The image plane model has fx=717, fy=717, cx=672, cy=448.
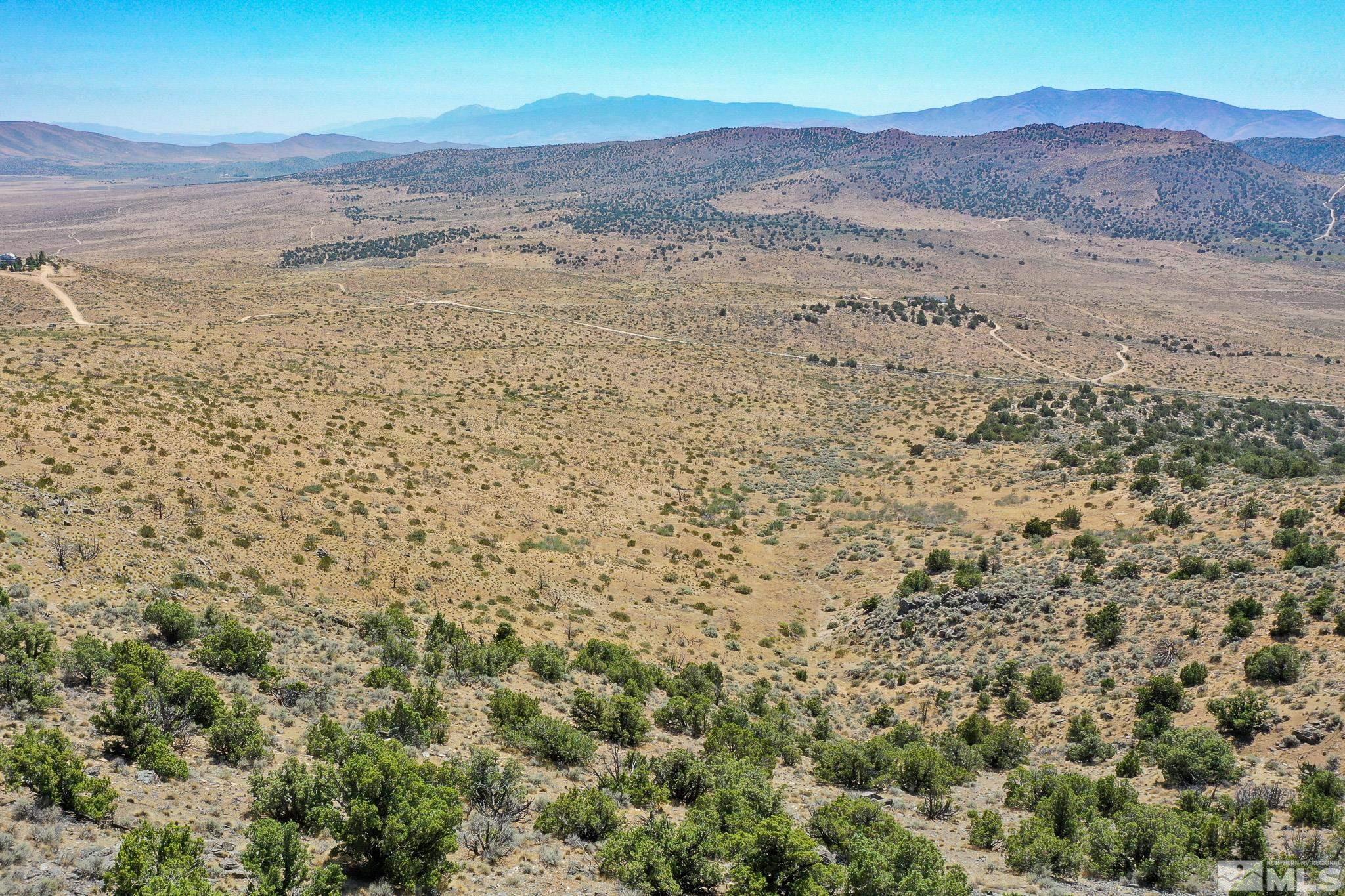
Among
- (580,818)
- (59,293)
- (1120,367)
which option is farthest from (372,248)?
(580,818)

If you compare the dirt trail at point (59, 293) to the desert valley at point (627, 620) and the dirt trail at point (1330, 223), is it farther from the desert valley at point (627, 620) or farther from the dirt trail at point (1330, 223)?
the dirt trail at point (1330, 223)

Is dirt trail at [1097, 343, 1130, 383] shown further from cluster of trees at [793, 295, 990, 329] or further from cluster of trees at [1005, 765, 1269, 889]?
cluster of trees at [1005, 765, 1269, 889]

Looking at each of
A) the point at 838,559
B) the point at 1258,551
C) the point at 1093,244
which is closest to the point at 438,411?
the point at 838,559

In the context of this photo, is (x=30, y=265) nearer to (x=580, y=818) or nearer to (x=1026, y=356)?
(x=580, y=818)

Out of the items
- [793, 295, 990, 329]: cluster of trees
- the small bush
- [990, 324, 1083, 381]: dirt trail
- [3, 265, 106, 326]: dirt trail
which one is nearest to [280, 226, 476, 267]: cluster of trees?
[3, 265, 106, 326]: dirt trail

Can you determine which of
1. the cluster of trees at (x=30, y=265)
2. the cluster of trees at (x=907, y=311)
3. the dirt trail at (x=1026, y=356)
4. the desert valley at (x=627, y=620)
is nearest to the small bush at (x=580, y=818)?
the desert valley at (x=627, y=620)

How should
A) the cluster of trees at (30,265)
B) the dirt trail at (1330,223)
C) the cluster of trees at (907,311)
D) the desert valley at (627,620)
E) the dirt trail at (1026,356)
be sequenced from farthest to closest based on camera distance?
1. the dirt trail at (1330,223)
2. the cluster of trees at (907,311)
3. the dirt trail at (1026,356)
4. the cluster of trees at (30,265)
5. the desert valley at (627,620)

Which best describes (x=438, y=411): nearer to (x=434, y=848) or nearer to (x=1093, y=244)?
(x=434, y=848)

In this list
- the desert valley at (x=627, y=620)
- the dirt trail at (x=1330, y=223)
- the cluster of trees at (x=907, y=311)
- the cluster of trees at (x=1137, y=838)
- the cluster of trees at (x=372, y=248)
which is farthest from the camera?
the dirt trail at (x=1330, y=223)

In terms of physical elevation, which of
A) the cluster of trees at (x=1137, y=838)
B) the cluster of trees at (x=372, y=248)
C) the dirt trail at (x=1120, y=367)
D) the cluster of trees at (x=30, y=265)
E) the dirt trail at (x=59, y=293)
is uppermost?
the cluster of trees at (x=372, y=248)
